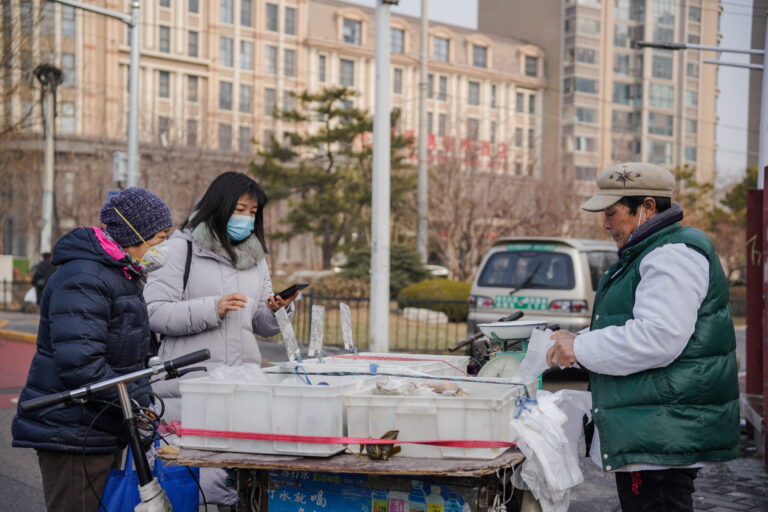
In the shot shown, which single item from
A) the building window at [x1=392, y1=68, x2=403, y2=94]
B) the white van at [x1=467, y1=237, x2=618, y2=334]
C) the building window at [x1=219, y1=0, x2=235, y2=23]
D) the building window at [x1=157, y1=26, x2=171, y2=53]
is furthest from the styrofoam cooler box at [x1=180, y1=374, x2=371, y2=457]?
the building window at [x1=392, y1=68, x2=403, y2=94]

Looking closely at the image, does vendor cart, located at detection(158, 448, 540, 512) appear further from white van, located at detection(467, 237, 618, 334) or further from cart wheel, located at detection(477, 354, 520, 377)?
white van, located at detection(467, 237, 618, 334)

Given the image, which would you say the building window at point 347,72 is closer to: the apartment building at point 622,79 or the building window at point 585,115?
the apartment building at point 622,79

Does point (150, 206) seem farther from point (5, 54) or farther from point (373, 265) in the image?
point (5, 54)

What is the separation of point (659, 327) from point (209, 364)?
2.29 meters

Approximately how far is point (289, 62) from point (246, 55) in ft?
12.7

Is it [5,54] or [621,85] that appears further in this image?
[621,85]

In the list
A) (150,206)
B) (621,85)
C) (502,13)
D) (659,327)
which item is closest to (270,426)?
(150,206)

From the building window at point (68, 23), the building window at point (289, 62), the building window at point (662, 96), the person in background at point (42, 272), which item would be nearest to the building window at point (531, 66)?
the building window at point (662, 96)

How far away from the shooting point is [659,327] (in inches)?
122

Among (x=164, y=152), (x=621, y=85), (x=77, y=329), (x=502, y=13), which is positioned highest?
(x=502, y=13)

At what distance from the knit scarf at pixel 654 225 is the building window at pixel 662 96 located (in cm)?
8148

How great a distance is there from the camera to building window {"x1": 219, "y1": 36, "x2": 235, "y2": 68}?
64438mm

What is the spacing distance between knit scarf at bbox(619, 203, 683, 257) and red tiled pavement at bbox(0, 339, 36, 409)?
8576 mm

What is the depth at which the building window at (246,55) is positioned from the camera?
215 ft
